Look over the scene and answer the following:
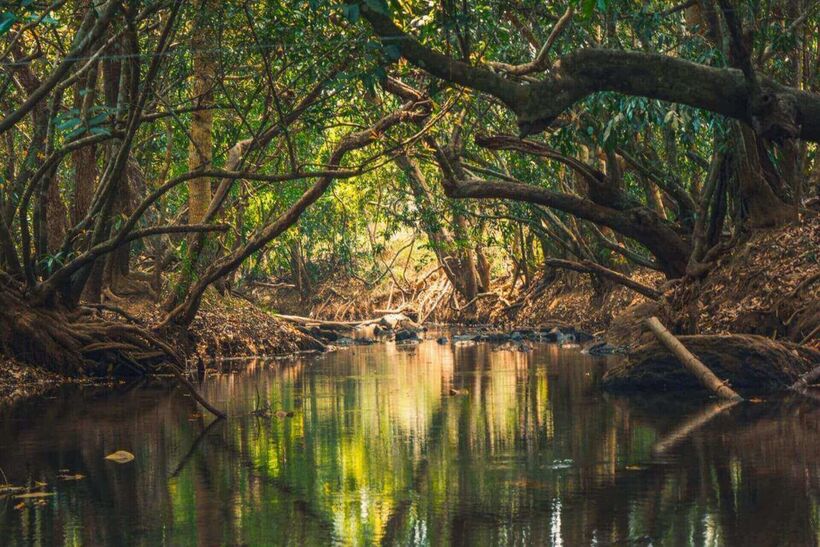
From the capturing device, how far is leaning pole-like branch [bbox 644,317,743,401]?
1323 centimetres

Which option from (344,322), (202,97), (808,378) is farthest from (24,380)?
(344,322)

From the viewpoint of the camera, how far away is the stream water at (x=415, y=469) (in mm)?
6504

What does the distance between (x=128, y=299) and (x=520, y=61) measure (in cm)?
812

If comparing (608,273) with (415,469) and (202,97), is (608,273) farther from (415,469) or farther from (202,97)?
(415,469)

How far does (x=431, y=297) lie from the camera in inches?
1800

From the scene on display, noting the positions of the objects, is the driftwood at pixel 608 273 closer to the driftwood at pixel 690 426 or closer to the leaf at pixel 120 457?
the driftwood at pixel 690 426

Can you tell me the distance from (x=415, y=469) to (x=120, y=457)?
2498 mm

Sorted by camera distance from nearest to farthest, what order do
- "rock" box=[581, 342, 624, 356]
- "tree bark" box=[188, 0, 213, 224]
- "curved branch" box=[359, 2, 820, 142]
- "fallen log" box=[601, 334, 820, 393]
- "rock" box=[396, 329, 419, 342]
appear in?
1. "curved branch" box=[359, 2, 820, 142]
2. "fallen log" box=[601, 334, 820, 393]
3. "tree bark" box=[188, 0, 213, 224]
4. "rock" box=[581, 342, 624, 356]
5. "rock" box=[396, 329, 419, 342]

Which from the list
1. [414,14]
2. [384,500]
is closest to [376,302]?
[414,14]

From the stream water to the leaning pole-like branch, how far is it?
0.42 metres

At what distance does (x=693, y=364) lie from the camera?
13781 mm

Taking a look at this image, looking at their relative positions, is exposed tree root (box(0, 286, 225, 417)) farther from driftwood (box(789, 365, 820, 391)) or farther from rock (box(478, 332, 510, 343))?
rock (box(478, 332, 510, 343))

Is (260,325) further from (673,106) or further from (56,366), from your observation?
(673,106)

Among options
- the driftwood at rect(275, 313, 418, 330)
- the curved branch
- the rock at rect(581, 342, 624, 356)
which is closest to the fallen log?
the curved branch
